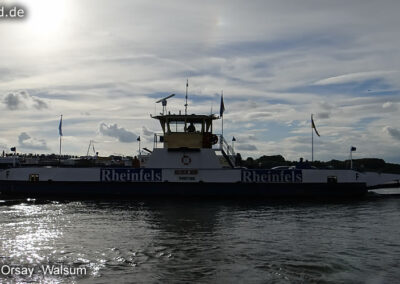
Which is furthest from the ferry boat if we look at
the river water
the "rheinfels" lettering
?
the river water

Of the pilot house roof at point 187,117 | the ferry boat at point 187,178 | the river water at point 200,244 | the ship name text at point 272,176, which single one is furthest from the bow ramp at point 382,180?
the pilot house roof at point 187,117

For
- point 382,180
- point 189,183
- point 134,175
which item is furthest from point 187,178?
point 382,180

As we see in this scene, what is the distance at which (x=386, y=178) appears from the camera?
27156mm

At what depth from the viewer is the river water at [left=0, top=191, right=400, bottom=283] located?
30.4 ft

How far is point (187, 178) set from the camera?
25625 mm

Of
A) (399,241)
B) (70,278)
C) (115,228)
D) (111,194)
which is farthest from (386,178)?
(70,278)

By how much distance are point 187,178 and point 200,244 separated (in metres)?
13.6

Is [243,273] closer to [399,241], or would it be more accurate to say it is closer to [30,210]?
[399,241]

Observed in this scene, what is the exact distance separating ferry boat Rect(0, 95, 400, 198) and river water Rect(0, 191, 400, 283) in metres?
4.74

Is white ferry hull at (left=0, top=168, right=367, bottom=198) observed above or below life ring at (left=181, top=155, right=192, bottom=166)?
below

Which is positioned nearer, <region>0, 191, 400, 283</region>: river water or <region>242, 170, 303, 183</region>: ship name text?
<region>0, 191, 400, 283</region>: river water

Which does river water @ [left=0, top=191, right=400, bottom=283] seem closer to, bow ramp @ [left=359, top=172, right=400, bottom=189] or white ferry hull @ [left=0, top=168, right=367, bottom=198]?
white ferry hull @ [left=0, top=168, right=367, bottom=198]

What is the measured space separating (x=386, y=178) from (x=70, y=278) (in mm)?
23784

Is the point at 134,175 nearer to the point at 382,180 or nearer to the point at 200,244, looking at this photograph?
the point at 200,244
